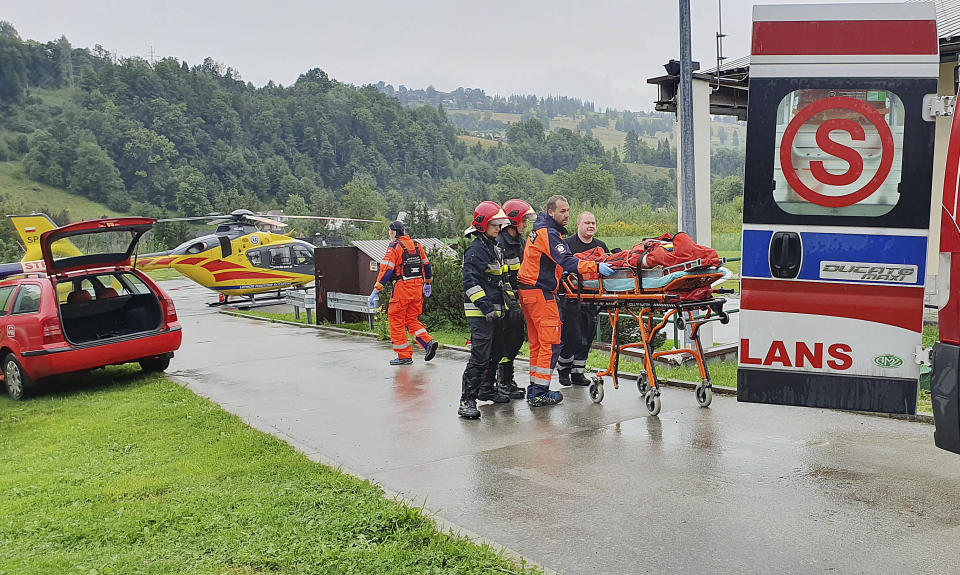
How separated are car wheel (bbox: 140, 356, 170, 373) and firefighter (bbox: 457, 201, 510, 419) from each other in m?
5.13

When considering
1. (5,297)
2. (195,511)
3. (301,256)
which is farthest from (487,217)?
(301,256)

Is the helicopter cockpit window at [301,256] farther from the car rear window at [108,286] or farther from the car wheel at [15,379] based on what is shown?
the car wheel at [15,379]

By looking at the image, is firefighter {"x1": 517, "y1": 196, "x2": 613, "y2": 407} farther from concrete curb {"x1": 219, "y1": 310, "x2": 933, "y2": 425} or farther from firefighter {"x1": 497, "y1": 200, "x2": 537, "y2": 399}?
concrete curb {"x1": 219, "y1": 310, "x2": 933, "y2": 425}

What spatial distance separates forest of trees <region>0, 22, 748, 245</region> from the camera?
97.5 meters

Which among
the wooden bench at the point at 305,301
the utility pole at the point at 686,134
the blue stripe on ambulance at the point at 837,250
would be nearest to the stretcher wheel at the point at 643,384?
the utility pole at the point at 686,134

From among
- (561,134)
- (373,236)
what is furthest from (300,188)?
(373,236)

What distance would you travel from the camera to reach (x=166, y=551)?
4.62 meters

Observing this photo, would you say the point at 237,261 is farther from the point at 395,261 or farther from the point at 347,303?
the point at 395,261

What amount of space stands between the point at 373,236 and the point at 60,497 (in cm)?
5042

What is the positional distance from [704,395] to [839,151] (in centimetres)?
364

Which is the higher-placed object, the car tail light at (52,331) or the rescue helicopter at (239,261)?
the car tail light at (52,331)

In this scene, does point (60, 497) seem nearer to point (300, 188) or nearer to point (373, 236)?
point (373, 236)

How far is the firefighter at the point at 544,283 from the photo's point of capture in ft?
26.0

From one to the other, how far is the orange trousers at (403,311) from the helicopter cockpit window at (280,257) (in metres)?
Result: 14.4
